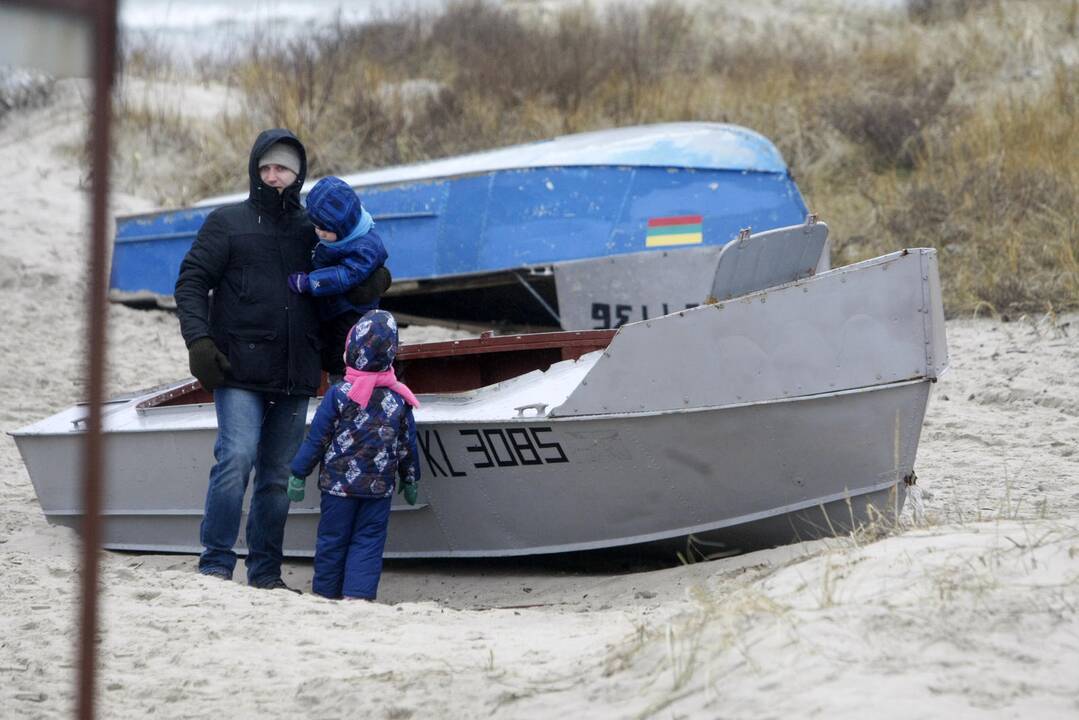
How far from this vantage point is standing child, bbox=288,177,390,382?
5.65 meters

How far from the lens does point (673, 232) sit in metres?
9.42

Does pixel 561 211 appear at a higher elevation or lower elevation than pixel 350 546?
higher

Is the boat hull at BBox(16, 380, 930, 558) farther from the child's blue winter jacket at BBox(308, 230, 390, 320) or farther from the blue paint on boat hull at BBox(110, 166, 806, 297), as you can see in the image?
the blue paint on boat hull at BBox(110, 166, 806, 297)

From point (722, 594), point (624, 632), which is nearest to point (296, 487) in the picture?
point (624, 632)

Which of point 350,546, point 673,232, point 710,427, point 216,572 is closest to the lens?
point 710,427

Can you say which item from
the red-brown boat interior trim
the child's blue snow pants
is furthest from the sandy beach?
the red-brown boat interior trim

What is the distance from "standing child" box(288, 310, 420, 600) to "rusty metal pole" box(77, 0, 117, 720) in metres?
2.94

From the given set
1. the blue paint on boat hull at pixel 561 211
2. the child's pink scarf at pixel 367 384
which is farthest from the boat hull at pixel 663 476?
the blue paint on boat hull at pixel 561 211

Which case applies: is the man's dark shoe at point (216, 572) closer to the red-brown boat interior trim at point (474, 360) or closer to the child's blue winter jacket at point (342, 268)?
the child's blue winter jacket at point (342, 268)

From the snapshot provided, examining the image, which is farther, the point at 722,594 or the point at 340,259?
the point at 340,259

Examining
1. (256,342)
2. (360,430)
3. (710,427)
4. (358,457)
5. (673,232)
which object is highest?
(673,232)

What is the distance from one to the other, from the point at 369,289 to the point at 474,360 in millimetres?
1350

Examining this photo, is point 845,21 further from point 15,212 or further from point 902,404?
point 902,404

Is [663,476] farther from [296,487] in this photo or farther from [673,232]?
[673,232]
